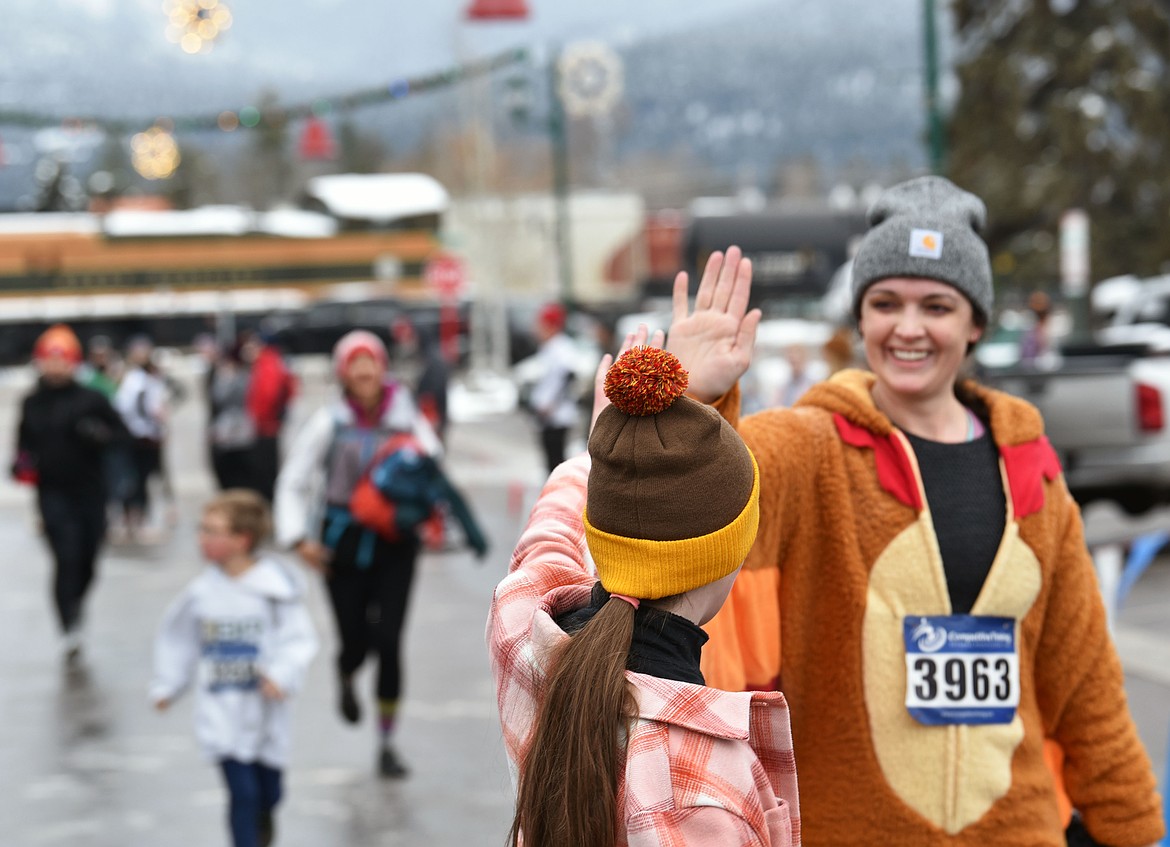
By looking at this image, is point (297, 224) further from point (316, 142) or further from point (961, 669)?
point (961, 669)

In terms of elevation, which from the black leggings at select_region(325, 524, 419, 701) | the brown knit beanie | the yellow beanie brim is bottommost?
the black leggings at select_region(325, 524, 419, 701)

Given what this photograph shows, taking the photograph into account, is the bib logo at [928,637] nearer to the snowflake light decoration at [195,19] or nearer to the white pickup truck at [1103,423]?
the white pickup truck at [1103,423]

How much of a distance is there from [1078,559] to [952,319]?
0.52 metres

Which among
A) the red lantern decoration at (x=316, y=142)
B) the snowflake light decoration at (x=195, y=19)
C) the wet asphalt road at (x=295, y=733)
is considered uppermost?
the snowflake light decoration at (x=195, y=19)

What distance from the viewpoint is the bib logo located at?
9.30ft

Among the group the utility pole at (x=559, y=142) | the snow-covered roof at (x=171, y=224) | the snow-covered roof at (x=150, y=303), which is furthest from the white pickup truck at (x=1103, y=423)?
the snow-covered roof at (x=171, y=224)

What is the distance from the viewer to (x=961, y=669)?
282cm

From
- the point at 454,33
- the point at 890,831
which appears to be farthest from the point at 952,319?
the point at 454,33

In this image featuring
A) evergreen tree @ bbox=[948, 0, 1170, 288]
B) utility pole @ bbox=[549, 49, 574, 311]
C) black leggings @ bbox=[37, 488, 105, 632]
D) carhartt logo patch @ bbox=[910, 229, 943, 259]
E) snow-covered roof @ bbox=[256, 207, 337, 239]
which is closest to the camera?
carhartt logo patch @ bbox=[910, 229, 943, 259]

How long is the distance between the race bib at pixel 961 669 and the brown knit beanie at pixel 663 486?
983 millimetres

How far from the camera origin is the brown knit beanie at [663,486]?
1.91m

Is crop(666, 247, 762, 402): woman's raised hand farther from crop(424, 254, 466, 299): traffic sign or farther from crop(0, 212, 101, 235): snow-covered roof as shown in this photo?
crop(0, 212, 101, 235): snow-covered roof

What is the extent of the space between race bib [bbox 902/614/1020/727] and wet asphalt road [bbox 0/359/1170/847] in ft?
3.70

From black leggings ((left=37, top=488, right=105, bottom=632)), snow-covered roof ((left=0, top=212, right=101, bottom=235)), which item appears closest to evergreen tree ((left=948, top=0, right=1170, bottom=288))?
black leggings ((left=37, top=488, right=105, bottom=632))
